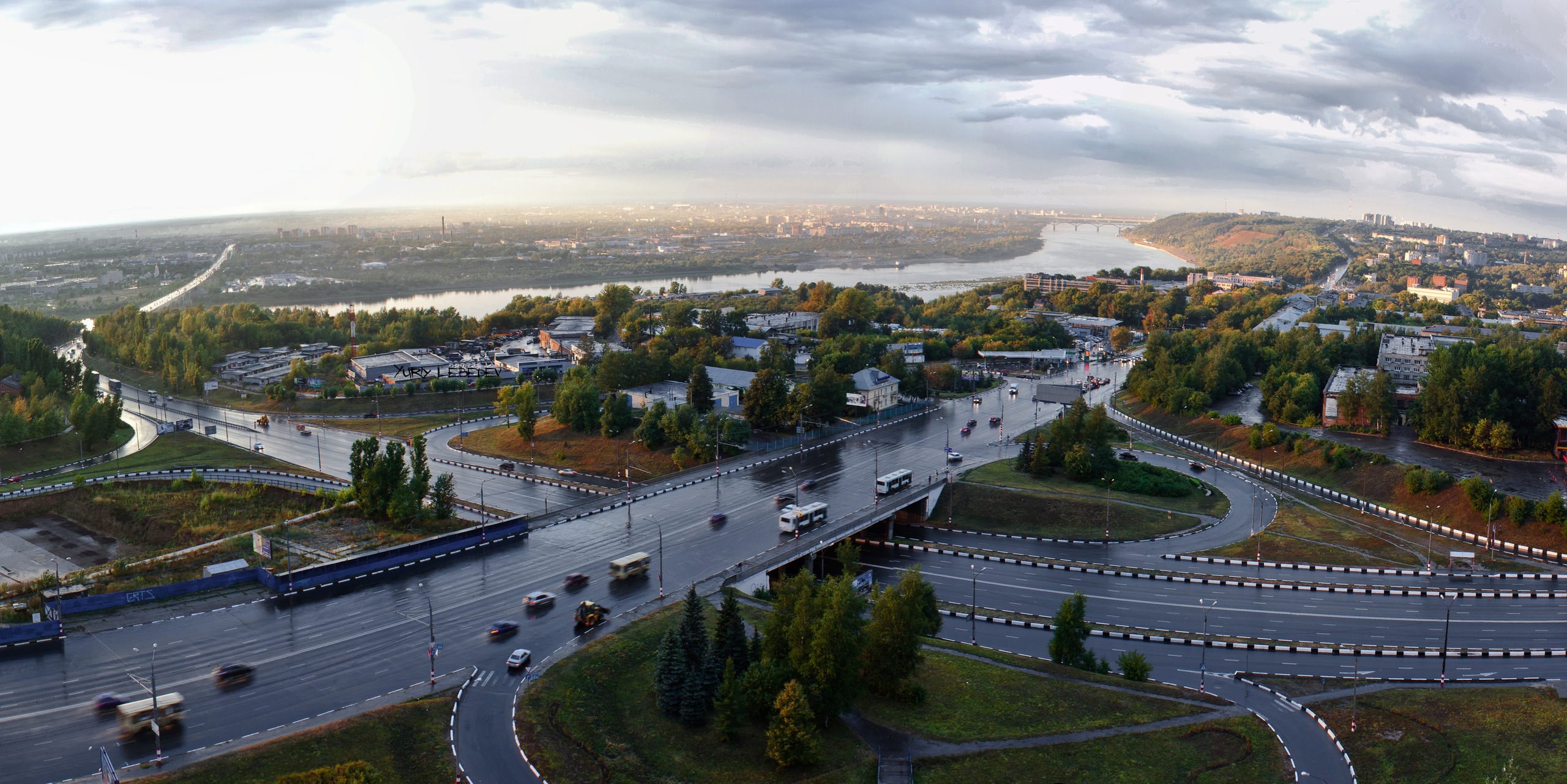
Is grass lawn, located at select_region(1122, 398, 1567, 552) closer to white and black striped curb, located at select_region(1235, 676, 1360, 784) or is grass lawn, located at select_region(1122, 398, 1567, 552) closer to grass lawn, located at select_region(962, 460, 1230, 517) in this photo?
grass lawn, located at select_region(962, 460, 1230, 517)

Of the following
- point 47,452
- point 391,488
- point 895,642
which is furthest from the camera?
point 47,452

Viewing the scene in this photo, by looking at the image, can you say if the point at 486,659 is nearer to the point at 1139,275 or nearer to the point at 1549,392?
the point at 1549,392

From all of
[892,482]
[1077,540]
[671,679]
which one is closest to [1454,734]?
[1077,540]

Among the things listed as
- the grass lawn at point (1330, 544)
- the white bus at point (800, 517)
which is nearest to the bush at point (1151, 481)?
the grass lawn at point (1330, 544)

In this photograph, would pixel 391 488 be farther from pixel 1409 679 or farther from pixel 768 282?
pixel 768 282

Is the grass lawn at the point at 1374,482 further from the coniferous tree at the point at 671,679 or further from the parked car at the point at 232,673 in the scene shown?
the parked car at the point at 232,673

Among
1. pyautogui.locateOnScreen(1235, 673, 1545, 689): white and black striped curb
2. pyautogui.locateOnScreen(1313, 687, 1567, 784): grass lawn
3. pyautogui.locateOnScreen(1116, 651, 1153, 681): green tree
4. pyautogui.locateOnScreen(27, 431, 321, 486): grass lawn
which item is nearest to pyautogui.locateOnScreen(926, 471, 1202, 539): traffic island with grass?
pyautogui.locateOnScreen(1235, 673, 1545, 689): white and black striped curb

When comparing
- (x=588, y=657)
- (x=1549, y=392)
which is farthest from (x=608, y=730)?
(x=1549, y=392)
